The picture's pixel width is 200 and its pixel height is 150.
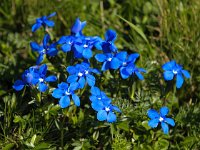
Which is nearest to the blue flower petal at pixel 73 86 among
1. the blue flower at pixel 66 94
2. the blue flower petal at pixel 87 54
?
the blue flower at pixel 66 94

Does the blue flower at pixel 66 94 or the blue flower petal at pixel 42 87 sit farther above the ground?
the blue flower petal at pixel 42 87

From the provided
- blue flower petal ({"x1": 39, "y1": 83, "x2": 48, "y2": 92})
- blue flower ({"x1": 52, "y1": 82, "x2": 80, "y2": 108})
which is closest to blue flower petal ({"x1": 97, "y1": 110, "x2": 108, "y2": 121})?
blue flower ({"x1": 52, "y1": 82, "x2": 80, "y2": 108})

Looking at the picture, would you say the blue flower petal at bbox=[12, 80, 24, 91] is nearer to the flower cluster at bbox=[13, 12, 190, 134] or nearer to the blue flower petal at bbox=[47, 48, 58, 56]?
the flower cluster at bbox=[13, 12, 190, 134]

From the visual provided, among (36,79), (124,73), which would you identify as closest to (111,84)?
(124,73)

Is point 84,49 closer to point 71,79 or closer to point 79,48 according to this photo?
point 79,48

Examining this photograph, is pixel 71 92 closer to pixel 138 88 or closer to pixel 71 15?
pixel 138 88

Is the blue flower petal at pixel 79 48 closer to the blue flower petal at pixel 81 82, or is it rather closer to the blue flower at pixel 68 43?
the blue flower at pixel 68 43
